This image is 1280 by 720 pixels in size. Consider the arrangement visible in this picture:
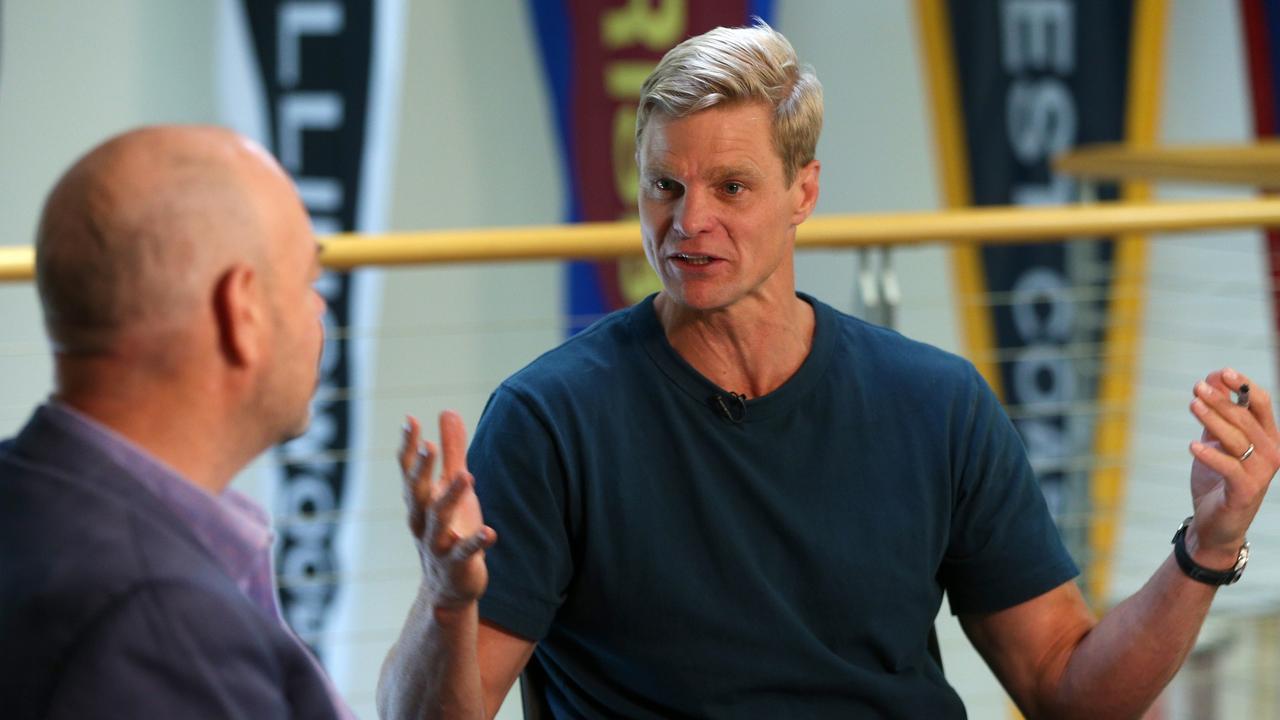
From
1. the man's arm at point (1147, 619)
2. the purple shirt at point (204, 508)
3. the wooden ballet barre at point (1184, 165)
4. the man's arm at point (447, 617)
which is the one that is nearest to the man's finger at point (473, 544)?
the man's arm at point (447, 617)

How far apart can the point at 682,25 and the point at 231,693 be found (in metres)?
2.75

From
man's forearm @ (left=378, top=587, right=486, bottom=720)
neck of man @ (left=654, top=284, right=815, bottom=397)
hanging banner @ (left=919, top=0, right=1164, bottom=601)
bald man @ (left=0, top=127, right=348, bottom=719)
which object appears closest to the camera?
bald man @ (left=0, top=127, right=348, bottom=719)

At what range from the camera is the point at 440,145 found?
11.9 ft

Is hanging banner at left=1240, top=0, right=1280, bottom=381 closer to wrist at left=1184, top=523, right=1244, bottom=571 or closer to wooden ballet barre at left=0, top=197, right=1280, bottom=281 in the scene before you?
wooden ballet barre at left=0, top=197, right=1280, bottom=281

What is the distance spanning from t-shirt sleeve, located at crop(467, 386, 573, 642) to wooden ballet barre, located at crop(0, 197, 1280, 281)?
28.4 inches

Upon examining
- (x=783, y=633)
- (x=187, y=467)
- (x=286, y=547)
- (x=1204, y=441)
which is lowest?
(x=286, y=547)

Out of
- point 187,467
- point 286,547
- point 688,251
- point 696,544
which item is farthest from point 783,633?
point 286,547

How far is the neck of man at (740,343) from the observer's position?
144cm

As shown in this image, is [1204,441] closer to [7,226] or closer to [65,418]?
[65,418]

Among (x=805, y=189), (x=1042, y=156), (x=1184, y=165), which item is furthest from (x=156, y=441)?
(x=1042, y=156)

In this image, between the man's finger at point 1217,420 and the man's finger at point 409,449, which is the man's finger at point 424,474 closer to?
the man's finger at point 409,449

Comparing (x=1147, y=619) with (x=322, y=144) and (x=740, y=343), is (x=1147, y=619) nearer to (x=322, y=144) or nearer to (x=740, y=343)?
(x=740, y=343)

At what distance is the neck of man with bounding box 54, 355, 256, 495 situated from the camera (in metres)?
0.86

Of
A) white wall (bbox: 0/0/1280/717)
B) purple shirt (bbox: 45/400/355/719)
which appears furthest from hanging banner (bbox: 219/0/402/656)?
purple shirt (bbox: 45/400/355/719)
